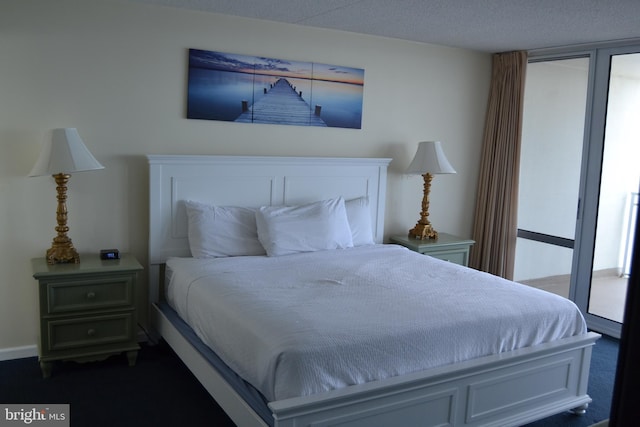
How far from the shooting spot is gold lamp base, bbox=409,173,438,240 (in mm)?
4848

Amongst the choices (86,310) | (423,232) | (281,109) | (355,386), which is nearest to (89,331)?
(86,310)

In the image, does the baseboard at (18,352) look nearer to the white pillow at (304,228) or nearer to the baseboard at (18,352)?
the baseboard at (18,352)

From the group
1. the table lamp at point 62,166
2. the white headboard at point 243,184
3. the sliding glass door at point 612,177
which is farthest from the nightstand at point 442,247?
the table lamp at point 62,166

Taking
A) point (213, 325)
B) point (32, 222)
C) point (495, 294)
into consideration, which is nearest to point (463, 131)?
point (495, 294)

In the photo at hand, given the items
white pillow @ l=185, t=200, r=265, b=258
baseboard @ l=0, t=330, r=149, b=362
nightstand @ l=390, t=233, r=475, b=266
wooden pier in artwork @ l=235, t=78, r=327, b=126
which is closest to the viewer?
baseboard @ l=0, t=330, r=149, b=362

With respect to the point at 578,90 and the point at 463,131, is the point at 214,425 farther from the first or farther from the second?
the point at 578,90

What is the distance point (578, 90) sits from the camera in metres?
4.73

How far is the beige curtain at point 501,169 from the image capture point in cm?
506

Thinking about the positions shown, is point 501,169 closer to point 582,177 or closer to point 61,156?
point 582,177

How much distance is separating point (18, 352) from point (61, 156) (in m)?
1.31

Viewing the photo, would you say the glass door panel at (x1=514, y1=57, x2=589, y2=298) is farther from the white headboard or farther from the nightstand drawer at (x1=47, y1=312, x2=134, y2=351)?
the nightstand drawer at (x1=47, y1=312, x2=134, y2=351)

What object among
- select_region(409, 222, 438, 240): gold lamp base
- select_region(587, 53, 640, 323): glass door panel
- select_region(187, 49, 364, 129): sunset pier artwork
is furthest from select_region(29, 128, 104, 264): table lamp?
select_region(587, 53, 640, 323): glass door panel

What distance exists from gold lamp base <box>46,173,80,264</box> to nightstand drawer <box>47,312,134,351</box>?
1.25 feet

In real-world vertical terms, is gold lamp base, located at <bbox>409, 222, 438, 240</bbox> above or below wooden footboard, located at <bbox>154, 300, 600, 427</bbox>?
above
